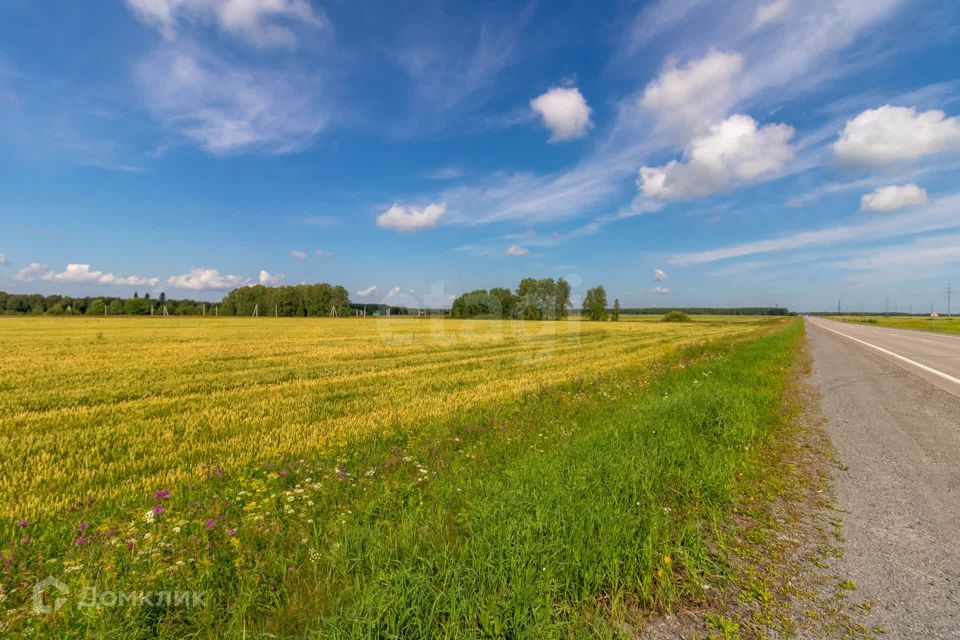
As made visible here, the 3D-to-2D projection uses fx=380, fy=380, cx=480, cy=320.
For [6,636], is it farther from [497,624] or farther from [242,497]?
[497,624]

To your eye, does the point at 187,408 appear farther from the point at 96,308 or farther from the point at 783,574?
the point at 96,308

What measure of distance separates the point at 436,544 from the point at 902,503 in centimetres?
503

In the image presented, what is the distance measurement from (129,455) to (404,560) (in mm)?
5344

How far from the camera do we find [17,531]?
3.68m

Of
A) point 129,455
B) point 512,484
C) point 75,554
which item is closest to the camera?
point 75,554

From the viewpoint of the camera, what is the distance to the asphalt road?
2650mm

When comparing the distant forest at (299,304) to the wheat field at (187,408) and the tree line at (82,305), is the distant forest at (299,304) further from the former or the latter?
the wheat field at (187,408)

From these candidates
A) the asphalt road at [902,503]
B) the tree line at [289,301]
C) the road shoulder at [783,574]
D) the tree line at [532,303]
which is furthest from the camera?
the tree line at [289,301]

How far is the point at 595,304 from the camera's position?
100 metres

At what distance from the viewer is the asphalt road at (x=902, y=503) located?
2.65 m

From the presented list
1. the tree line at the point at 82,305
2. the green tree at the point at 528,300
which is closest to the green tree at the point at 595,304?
the green tree at the point at 528,300

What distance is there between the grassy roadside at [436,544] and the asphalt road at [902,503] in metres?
0.94

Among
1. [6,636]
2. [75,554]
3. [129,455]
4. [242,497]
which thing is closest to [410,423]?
[242,497]

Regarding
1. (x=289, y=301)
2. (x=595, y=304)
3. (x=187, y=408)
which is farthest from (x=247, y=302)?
(x=187, y=408)
